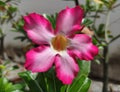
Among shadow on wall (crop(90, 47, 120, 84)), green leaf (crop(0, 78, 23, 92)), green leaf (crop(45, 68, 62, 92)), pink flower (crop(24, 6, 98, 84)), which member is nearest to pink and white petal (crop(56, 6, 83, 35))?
pink flower (crop(24, 6, 98, 84))

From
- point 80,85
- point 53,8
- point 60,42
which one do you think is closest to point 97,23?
point 53,8

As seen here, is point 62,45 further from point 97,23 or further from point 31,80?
point 97,23

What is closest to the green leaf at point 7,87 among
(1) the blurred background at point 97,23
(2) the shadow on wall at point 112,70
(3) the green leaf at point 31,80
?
(3) the green leaf at point 31,80

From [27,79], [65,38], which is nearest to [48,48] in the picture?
[65,38]

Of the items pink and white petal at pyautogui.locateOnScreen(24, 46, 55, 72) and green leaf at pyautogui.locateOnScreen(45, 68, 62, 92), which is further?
green leaf at pyautogui.locateOnScreen(45, 68, 62, 92)

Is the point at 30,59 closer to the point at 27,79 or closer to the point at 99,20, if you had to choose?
the point at 27,79

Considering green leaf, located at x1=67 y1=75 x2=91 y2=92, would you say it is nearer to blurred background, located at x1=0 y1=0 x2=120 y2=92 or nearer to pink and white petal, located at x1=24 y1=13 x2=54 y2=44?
pink and white petal, located at x1=24 y1=13 x2=54 y2=44

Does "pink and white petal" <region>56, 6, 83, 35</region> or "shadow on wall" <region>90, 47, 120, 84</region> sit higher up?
"pink and white petal" <region>56, 6, 83, 35</region>
